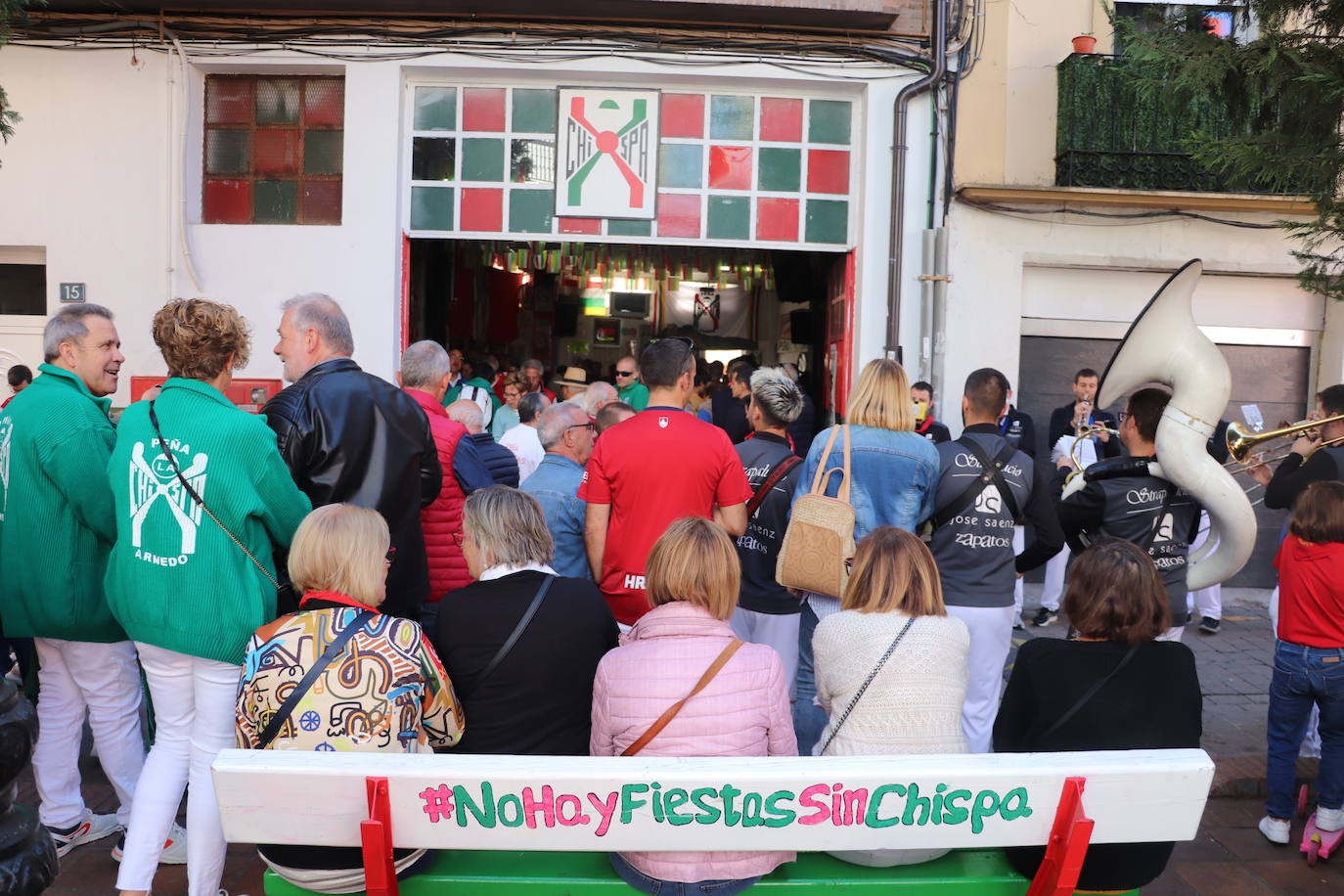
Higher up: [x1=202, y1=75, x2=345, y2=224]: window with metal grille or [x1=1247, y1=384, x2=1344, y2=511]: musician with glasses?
[x1=202, y1=75, x2=345, y2=224]: window with metal grille

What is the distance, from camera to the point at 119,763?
4.01 meters

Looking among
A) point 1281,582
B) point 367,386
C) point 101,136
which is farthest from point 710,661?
point 101,136

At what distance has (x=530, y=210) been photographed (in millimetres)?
9078

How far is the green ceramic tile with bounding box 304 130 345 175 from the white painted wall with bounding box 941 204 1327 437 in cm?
529

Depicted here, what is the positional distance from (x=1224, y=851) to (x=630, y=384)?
614cm

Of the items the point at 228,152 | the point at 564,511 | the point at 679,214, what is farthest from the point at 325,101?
the point at 564,511

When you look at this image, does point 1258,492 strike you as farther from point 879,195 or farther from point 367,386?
point 367,386

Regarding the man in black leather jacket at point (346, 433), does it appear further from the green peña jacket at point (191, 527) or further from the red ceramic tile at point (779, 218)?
the red ceramic tile at point (779, 218)

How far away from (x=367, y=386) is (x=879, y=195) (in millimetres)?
6178

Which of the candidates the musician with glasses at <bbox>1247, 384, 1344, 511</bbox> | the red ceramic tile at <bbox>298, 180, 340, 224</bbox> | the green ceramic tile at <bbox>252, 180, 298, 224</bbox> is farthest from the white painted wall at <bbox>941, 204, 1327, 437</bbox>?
the green ceramic tile at <bbox>252, 180, 298, 224</bbox>

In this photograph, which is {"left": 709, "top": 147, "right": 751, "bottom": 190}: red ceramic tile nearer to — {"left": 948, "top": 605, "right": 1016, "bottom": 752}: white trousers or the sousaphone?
the sousaphone

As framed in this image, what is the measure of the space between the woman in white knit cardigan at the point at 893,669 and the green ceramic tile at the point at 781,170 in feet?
Answer: 21.5

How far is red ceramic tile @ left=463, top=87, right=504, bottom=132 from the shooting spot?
29.5ft

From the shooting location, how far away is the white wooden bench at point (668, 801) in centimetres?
250
